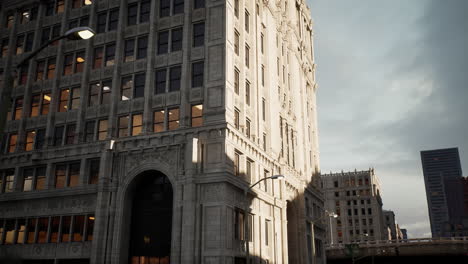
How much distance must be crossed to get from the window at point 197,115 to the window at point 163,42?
7216 mm

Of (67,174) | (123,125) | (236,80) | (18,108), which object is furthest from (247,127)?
(18,108)

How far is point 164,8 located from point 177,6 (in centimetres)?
147

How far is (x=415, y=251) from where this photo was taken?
258ft

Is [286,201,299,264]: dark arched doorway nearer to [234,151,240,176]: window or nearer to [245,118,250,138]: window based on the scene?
[245,118,250,138]: window

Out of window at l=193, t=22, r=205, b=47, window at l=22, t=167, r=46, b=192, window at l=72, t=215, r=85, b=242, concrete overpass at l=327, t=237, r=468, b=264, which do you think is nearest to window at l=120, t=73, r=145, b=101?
window at l=193, t=22, r=205, b=47

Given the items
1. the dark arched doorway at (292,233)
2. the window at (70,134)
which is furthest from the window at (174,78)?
the dark arched doorway at (292,233)

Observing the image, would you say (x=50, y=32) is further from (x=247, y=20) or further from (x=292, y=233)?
(x=292, y=233)

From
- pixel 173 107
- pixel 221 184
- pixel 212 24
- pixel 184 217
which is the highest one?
pixel 212 24

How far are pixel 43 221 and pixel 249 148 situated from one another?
20.9 metres

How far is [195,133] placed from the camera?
122ft

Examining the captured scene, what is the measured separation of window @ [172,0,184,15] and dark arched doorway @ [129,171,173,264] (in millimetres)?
16073

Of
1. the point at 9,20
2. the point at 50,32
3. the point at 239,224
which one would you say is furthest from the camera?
the point at 9,20

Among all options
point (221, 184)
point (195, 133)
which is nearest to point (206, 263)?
point (221, 184)

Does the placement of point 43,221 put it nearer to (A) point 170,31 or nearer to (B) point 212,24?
(A) point 170,31
